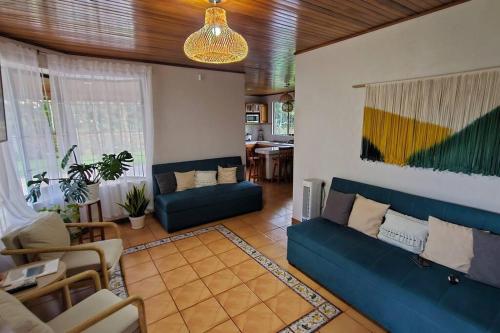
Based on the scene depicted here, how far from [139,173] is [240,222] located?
5.92 feet

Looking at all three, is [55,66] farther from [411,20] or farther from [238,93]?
[411,20]

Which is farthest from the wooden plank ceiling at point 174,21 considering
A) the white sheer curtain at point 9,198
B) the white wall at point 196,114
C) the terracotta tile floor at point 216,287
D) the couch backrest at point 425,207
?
the terracotta tile floor at point 216,287

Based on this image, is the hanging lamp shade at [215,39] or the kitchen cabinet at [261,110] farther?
the kitchen cabinet at [261,110]

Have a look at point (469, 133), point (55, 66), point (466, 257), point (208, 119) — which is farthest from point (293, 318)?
point (55, 66)

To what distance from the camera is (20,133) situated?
111 inches

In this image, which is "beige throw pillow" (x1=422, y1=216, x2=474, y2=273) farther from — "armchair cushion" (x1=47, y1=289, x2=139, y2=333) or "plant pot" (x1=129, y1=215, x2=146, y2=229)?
"plant pot" (x1=129, y1=215, x2=146, y2=229)

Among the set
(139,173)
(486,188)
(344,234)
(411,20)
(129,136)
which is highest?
(411,20)

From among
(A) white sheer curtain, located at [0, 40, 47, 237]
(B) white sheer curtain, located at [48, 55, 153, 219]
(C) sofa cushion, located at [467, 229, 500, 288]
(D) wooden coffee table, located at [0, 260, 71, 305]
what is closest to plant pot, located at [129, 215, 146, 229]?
(B) white sheer curtain, located at [48, 55, 153, 219]

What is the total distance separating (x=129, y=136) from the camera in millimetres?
3965

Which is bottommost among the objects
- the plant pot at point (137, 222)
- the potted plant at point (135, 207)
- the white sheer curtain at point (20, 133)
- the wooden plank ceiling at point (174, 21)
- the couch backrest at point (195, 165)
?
the plant pot at point (137, 222)

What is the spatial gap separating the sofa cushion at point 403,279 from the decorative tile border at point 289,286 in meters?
0.34

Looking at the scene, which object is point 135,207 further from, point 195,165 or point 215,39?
point 215,39

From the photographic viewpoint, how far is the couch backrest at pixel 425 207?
1.95 m

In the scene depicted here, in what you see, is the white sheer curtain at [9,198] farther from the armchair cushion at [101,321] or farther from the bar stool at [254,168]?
the bar stool at [254,168]
